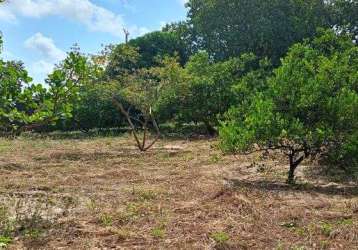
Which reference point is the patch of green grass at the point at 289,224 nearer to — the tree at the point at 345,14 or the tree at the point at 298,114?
the tree at the point at 298,114

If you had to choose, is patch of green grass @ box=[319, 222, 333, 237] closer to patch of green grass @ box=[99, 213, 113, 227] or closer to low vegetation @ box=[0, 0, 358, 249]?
low vegetation @ box=[0, 0, 358, 249]

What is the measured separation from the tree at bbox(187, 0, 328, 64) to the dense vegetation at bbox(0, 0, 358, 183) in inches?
2.8

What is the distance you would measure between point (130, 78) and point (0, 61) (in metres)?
12.2

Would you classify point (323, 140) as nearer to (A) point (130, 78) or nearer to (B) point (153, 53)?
(A) point (130, 78)

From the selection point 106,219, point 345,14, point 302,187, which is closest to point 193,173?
point 302,187

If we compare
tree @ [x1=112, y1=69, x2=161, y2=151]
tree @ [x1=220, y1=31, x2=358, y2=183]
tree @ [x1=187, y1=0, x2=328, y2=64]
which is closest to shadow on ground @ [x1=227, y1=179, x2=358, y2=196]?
tree @ [x1=220, y1=31, x2=358, y2=183]

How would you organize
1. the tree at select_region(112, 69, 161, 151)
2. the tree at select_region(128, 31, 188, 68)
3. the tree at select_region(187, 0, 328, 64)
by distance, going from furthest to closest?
1. the tree at select_region(128, 31, 188, 68)
2. the tree at select_region(187, 0, 328, 64)
3. the tree at select_region(112, 69, 161, 151)

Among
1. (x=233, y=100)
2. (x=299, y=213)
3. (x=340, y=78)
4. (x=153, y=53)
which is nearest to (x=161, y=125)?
(x=233, y=100)

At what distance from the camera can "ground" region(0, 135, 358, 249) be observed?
236 inches

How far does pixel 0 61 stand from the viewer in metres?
5.91

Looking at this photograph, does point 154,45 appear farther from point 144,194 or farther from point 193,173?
point 144,194

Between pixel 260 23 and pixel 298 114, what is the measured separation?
24.3 meters

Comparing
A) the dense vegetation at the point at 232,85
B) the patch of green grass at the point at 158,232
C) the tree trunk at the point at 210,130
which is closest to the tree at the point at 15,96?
the dense vegetation at the point at 232,85

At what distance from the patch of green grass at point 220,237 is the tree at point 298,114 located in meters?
3.63
